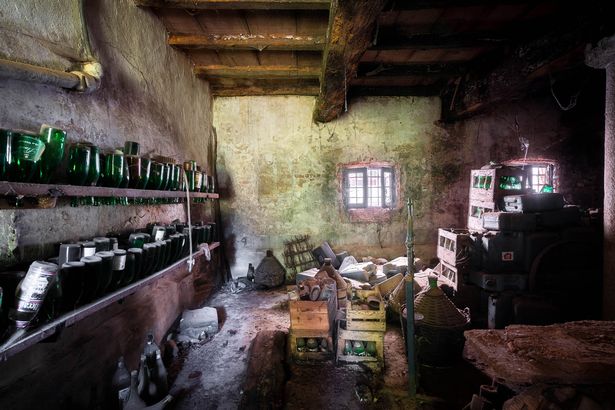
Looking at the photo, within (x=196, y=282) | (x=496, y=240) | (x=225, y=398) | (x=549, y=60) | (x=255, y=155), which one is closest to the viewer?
(x=225, y=398)

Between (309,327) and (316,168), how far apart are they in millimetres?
3916

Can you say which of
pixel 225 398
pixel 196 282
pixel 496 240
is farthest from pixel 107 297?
pixel 496 240

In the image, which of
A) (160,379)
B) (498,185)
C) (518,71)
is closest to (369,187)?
(498,185)

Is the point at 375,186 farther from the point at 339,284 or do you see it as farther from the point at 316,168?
the point at 339,284

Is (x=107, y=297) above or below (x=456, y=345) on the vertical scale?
above

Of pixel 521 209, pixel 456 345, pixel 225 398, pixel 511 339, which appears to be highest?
pixel 521 209

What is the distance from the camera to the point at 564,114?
6645 millimetres

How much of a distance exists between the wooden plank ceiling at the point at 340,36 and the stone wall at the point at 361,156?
0.73 meters

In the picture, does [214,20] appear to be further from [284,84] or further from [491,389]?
[491,389]

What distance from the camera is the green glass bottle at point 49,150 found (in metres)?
1.75

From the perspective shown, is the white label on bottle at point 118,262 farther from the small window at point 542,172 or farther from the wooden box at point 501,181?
the small window at point 542,172

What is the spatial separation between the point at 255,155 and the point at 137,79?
10.9 ft

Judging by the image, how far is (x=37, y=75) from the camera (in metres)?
1.83

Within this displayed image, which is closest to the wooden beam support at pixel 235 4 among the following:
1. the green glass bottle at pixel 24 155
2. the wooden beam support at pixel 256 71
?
the wooden beam support at pixel 256 71
